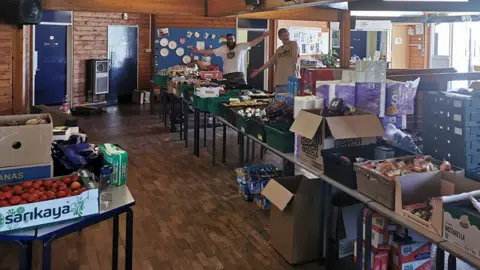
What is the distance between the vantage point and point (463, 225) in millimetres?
2031

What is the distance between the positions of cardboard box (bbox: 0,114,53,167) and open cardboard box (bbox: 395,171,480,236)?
1.86m

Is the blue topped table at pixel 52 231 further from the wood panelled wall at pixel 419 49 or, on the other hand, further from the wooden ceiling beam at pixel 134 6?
the wood panelled wall at pixel 419 49

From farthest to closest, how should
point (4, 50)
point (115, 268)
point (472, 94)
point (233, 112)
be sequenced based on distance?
point (4, 50) < point (233, 112) < point (115, 268) < point (472, 94)

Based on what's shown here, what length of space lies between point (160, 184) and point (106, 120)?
15.4ft

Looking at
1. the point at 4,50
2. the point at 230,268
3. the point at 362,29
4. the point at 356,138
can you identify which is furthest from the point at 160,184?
the point at 362,29

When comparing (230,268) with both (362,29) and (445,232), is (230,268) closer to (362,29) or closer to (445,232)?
(445,232)

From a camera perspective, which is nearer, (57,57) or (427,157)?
(427,157)

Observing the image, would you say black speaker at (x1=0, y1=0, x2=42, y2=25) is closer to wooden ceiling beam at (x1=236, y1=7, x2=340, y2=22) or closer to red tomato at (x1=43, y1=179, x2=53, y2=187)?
wooden ceiling beam at (x1=236, y1=7, x2=340, y2=22)

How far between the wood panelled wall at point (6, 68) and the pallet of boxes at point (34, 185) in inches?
220

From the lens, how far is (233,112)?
4.98m

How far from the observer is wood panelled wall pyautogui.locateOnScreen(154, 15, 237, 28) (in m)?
12.0

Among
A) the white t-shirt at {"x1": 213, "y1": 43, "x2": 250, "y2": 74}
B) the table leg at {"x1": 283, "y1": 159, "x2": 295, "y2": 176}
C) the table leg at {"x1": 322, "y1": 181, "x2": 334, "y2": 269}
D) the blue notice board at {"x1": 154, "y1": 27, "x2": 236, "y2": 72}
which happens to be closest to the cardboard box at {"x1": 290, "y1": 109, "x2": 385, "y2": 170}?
the table leg at {"x1": 322, "y1": 181, "x2": 334, "y2": 269}

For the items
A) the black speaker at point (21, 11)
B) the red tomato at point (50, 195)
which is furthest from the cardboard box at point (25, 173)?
the black speaker at point (21, 11)

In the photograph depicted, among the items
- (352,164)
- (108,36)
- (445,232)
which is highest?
(108,36)
